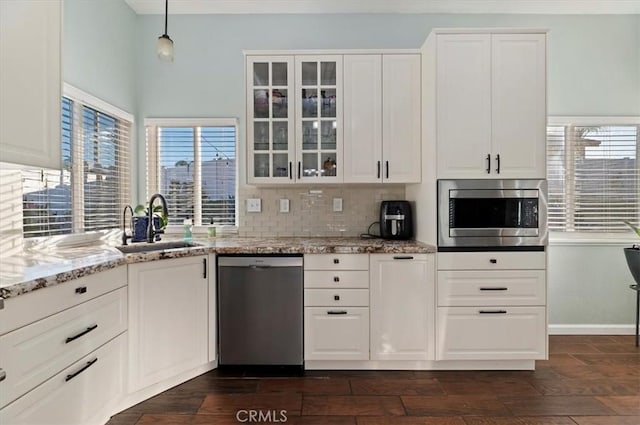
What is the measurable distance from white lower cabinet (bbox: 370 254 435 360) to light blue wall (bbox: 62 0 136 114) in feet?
7.79

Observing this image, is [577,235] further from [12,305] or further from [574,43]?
[12,305]

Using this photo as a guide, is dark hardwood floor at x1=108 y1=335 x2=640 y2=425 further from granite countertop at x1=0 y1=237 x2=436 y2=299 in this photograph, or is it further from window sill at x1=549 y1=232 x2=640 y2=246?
window sill at x1=549 y1=232 x2=640 y2=246

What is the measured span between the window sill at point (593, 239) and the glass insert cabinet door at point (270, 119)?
249 centimetres

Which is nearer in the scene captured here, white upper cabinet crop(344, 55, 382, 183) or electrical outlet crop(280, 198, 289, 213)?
white upper cabinet crop(344, 55, 382, 183)

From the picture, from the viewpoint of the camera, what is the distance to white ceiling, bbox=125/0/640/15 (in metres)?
3.16

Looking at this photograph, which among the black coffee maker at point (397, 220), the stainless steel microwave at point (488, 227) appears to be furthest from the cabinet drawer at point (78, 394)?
the stainless steel microwave at point (488, 227)

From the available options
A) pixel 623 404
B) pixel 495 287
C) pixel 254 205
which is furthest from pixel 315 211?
pixel 623 404

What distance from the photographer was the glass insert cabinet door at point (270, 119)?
9.66 feet

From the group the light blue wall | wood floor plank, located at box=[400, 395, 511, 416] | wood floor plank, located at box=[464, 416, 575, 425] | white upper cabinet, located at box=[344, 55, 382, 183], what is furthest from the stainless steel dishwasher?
Answer: the light blue wall

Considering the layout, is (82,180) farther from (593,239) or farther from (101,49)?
(593,239)

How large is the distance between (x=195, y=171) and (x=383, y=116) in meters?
1.74

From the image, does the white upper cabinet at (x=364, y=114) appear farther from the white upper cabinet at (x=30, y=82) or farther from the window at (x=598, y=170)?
the white upper cabinet at (x=30, y=82)

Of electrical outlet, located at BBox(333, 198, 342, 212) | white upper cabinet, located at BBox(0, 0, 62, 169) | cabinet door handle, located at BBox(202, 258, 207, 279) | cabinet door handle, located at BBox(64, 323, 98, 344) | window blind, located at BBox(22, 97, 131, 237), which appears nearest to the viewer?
white upper cabinet, located at BBox(0, 0, 62, 169)

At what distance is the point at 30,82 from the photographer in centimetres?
157
